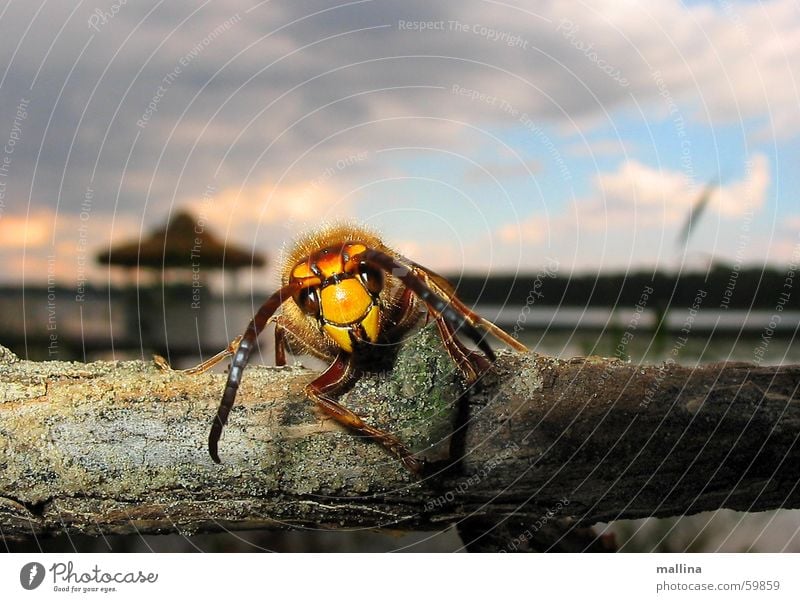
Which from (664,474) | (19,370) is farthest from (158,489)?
(664,474)


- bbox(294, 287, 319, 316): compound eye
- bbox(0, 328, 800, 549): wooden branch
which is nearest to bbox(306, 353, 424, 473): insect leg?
bbox(0, 328, 800, 549): wooden branch

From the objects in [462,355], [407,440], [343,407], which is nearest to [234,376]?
[343,407]

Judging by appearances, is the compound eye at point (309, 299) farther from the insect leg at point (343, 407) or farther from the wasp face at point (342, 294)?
the insect leg at point (343, 407)

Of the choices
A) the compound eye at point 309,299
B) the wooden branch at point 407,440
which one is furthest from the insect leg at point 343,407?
the compound eye at point 309,299

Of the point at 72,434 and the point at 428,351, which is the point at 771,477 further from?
the point at 72,434

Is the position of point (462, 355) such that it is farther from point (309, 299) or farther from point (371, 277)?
point (309, 299)
